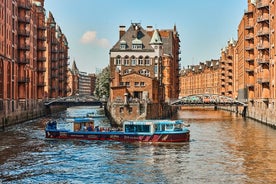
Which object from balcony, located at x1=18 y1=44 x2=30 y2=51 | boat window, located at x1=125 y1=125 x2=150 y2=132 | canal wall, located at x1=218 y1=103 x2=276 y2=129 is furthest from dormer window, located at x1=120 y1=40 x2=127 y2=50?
boat window, located at x1=125 y1=125 x2=150 y2=132

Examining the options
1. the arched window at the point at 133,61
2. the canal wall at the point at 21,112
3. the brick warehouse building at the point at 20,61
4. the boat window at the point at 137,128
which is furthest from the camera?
the arched window at the point at 133,61

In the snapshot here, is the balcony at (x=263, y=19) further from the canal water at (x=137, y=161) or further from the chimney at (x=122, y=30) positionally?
the chimney at (x=122, y=30)

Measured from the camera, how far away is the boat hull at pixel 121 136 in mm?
57438

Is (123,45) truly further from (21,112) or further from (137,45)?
(21,112)

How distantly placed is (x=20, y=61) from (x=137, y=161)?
55455 millimetres

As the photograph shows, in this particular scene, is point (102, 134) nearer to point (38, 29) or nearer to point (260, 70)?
point (260, 70)

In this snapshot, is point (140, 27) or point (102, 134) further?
point (140, 27)

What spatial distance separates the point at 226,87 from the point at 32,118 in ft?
319

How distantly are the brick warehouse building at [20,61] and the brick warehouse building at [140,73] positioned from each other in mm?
17183

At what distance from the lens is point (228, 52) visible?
176750 mm

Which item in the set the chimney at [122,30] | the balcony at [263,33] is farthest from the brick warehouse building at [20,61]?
the balcony at [263,33]

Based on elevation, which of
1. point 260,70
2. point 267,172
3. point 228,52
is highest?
point 228,52

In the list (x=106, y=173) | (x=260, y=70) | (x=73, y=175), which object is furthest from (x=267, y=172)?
(x=260, y=70)

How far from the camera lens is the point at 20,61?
9300 cm
